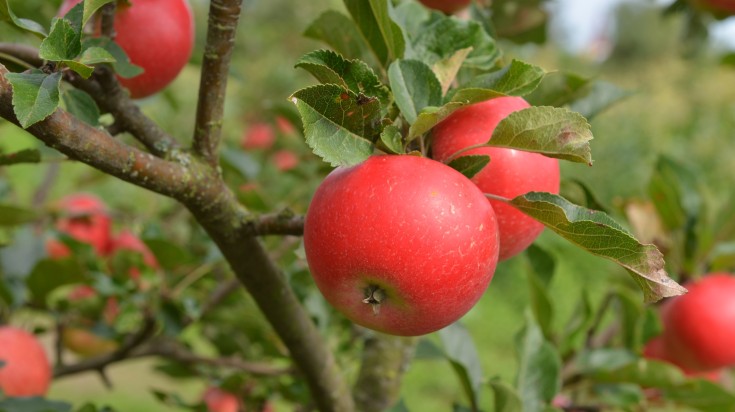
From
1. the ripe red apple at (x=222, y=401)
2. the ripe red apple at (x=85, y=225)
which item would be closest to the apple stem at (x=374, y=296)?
the ripe red apple at (x=222, y=401)

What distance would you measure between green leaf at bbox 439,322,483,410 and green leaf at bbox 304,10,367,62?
29 centimetres

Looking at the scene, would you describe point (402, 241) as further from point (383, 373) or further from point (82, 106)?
point (383, 373)

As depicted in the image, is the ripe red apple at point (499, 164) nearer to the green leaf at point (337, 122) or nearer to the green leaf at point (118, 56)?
the green leaf at point (337, 122)

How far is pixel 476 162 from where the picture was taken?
0.51 m

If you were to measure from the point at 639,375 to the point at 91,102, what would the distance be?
0.67 meters

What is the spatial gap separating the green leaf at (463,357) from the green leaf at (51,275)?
47 centimetres

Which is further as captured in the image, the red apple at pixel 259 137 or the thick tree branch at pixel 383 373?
the red apple at pixel 259 137

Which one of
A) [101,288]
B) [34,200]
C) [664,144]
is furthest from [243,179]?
[664,144]

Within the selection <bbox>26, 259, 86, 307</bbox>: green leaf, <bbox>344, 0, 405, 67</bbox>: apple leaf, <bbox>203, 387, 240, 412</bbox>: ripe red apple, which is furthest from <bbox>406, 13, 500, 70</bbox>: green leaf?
<bbox>203, 387, 240, 412</bbox>: ripe red apple

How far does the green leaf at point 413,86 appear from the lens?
511 millimetres

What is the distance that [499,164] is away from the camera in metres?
0.53

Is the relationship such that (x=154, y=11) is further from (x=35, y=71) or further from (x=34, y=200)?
(x=34, y=200)

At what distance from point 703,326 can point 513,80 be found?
0.68 metres

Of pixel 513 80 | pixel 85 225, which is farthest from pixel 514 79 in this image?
pixel 85 225
